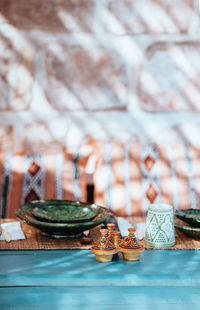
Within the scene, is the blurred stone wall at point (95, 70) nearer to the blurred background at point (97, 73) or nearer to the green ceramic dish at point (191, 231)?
the blurred background at point (97, 73)

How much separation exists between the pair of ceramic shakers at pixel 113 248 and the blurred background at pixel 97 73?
1.24m

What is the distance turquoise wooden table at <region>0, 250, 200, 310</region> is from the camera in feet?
2.73

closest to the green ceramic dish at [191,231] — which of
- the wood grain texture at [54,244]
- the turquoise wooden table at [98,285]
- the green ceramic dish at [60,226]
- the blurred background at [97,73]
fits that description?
the wood grain texture at [54,244]

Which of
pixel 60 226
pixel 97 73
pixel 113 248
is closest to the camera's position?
pixel 113 248

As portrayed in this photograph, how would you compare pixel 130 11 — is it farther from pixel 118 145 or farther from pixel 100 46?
pixel 118 145

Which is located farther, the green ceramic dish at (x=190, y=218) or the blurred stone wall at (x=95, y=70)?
the blurred stone wall at (x=95, y=70)

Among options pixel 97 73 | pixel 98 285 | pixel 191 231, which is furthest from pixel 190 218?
pixel 97 73

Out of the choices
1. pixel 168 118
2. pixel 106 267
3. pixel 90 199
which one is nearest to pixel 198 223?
pixel 106 267

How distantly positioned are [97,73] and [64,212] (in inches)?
47.0

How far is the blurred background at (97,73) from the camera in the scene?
221 centimetres

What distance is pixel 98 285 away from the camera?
0.87 meters

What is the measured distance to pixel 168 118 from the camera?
226 cm

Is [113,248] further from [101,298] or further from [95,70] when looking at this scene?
[95,70]

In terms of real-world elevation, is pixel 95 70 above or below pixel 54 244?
above
